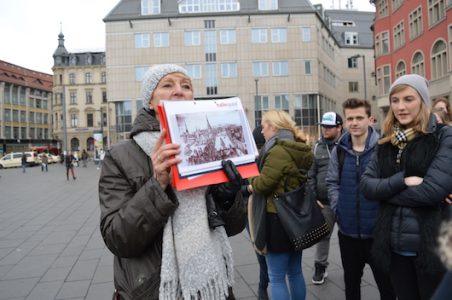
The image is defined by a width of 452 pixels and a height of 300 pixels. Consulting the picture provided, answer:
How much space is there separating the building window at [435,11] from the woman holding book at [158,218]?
2946 cm

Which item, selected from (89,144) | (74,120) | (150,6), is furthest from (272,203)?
(74,120)

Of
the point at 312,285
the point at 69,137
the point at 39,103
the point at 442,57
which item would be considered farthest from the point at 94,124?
the point at 312,285

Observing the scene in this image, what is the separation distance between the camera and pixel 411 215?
8.48ft

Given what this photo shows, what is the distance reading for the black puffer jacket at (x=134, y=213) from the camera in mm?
1852

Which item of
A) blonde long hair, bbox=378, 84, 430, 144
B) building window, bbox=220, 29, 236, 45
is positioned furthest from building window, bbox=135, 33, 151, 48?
blonde long hair, bbox=378, 84, 430, 144

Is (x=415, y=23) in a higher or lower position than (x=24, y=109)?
lower

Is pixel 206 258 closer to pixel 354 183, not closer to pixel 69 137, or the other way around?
pixel 354 183

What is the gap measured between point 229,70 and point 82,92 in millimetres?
46235

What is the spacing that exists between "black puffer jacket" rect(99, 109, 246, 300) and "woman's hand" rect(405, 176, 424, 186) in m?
1.62

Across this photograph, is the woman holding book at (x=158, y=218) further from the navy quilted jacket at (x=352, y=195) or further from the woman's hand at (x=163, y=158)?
the navy quilted jacket at (x=352, y=195)

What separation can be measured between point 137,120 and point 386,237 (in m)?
1.89

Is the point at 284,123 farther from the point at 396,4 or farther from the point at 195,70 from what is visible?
the point at 195,70

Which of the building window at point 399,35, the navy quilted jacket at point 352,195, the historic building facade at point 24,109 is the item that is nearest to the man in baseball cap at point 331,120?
the navy quilted jacket at point 352,195

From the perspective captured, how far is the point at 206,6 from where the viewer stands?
4431 cm
